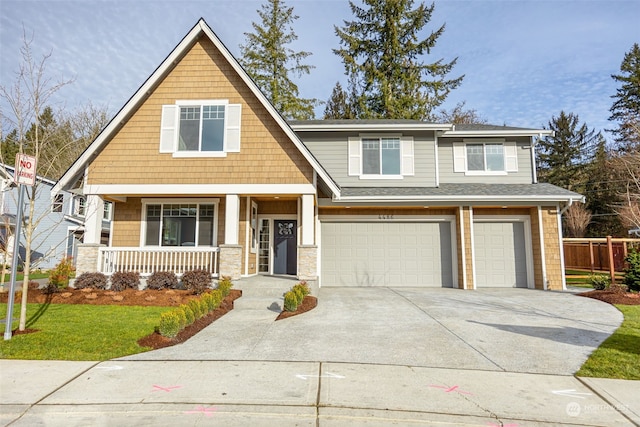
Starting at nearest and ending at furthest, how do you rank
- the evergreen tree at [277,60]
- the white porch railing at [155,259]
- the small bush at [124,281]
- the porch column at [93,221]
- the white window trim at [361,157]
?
the small bush at [124,281]
the porch column at [93,221]
the white porch railing at [155,259]
the white window trim at [361,157]
the evergreen tree at [277,60]

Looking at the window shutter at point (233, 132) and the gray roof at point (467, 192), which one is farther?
the gray roof at point (467, 192)

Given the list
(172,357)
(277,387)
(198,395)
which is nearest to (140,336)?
(172,357)

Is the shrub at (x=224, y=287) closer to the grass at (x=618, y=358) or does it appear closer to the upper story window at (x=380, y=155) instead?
the upper story window at (x=380, y=155)

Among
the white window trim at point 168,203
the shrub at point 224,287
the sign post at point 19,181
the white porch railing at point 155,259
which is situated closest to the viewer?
the sign post at point 19,181

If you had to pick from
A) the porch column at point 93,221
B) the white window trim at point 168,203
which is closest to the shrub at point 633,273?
the white window trim at point 168,203

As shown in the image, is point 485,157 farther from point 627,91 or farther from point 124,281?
point 627,91

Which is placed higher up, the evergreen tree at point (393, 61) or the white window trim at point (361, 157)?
the evergreen tree at point (393, 61)

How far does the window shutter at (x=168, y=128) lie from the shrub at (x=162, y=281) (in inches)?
157

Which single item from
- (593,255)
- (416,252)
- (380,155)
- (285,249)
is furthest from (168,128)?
(593,255)

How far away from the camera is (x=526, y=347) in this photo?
602cm

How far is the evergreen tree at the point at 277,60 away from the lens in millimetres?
27422

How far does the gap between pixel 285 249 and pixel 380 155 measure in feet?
17.5

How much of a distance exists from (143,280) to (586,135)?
48.0 metres

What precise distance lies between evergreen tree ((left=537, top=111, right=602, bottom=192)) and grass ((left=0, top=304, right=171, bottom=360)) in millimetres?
43412
